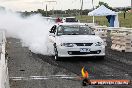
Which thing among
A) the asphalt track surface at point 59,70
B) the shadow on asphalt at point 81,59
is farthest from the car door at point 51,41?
the shadow on asphalt at point 81,59

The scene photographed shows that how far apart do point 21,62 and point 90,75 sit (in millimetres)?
4629

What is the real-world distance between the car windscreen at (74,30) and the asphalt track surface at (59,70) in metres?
1.11

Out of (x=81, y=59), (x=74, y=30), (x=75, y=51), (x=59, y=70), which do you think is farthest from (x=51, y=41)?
(x=59, y=70)

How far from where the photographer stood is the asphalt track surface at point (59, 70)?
10602 mm

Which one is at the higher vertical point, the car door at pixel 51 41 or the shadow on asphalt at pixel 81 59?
the car door at pixel 51 41

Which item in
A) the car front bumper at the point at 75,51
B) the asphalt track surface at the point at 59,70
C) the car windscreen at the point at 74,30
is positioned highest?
the car windscreen at the point at 74,30

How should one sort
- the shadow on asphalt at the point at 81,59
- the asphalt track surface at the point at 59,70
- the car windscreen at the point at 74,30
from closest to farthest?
the asphalt track surface at the point at 59,70 → the shadow on asphalt at the point at 81,59 → the car windscreen at the point at 74,30

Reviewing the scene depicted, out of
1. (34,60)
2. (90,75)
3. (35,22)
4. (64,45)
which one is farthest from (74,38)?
(35,22)

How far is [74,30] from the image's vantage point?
17.0m

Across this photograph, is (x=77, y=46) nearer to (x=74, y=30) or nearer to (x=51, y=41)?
(x=74, y=30)

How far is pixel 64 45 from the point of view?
15.7 m

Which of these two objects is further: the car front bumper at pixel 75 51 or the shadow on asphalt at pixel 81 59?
the shadow on asphalt at pixel 81 59

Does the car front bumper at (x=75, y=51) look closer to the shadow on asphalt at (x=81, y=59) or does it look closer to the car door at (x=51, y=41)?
the shadow on asphalt at (x=81, y=59)

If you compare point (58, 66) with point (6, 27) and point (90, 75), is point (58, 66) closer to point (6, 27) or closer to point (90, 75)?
point (90, 75)
